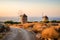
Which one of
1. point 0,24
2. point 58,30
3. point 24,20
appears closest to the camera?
point 58,30

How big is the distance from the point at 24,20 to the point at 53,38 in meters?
20.0

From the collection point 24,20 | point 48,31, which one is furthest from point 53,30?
point 24,20

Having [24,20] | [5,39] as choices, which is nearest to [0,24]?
[5,39]

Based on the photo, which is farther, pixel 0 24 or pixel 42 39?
pixel 0 24

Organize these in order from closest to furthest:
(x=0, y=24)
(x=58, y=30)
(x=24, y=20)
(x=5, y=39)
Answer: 1. (x=5, y=39)
2. (x=58, y=30)
3. (x=0, y=24)
4. (x=24, y=20)

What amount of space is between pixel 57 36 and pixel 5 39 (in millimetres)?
4753

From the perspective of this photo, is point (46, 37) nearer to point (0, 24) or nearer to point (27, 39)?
point (27, 39)

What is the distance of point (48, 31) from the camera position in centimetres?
2003

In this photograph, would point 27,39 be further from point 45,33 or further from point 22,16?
point 22,16

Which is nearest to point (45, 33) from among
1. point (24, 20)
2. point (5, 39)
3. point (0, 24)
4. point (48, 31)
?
point (48, 31)

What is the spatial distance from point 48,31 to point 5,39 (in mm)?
3998

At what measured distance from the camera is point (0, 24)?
89.6 feet

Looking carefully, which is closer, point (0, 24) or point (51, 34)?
point (51, 34)

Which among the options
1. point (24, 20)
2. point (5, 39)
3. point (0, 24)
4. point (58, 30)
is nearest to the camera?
point (5, 39)
